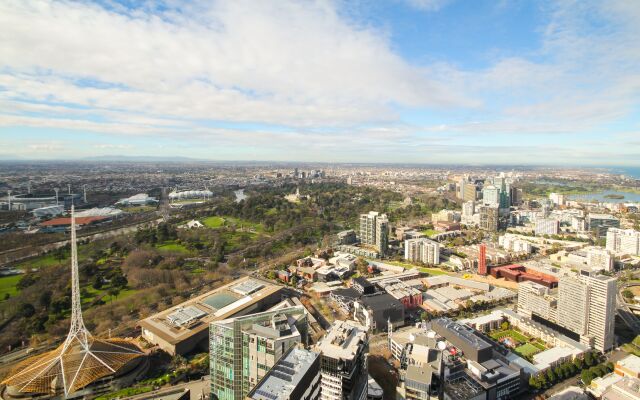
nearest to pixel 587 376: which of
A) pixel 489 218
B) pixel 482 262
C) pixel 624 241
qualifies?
pixel 482 262

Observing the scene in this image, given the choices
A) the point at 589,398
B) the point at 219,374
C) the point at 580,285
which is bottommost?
the point at 589,398

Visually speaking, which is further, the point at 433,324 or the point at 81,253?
the point at 81,253

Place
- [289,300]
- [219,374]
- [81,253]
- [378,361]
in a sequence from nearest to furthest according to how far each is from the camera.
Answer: [219,374], [378,361], [289,300], [81,253]

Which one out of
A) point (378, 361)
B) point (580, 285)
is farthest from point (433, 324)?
point (580, 285)

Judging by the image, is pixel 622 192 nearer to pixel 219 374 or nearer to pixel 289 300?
pixel 289 300

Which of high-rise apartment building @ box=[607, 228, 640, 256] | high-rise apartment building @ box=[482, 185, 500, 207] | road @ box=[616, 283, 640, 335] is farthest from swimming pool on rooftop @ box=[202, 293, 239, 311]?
high-rise apartment building @ box=[482, 185, 500, 207]

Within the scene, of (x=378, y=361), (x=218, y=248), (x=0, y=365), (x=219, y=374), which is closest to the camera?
(x=219, y=374)
